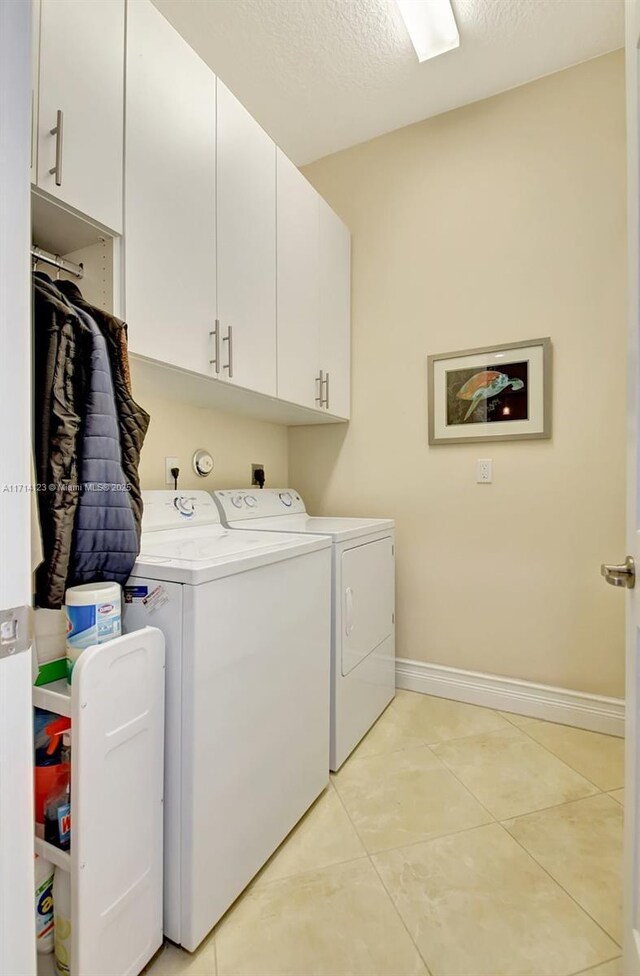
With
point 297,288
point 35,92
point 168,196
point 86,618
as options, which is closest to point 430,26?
point 297,288

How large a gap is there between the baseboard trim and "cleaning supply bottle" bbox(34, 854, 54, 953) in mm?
1761

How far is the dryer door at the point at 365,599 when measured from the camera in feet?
5.68

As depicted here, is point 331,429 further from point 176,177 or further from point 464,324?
point 176,177

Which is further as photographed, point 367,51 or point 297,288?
point 297,288

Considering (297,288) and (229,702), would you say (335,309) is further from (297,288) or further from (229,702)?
(229,702)

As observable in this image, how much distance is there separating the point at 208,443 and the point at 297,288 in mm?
804

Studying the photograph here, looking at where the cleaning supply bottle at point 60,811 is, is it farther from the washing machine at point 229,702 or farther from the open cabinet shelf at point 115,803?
the washing machine at point 229,702

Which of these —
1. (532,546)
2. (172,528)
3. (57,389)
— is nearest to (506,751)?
(532,546)

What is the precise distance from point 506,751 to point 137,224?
2247 millimetres

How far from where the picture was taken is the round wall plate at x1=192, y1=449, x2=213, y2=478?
2.01 metres

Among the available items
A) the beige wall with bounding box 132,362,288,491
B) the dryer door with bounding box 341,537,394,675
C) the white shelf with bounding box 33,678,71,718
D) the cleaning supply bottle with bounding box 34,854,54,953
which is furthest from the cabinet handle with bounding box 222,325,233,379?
the cleaning supply bottle with bounding box 34,854,54,953

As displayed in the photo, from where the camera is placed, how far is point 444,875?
125cm

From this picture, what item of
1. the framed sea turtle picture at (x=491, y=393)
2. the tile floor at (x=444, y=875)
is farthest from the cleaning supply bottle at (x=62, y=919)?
the framed sea turtle picture at (x=491, y=393)

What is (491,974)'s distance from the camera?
1000 millimetres
